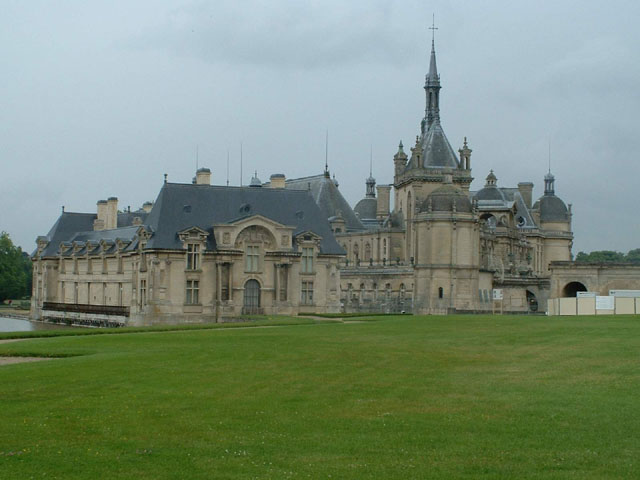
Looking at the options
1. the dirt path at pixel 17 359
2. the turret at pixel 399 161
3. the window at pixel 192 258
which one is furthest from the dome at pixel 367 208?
the dirt path at pixel 17 359

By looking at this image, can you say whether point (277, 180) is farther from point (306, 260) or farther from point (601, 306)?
point (601, 306)

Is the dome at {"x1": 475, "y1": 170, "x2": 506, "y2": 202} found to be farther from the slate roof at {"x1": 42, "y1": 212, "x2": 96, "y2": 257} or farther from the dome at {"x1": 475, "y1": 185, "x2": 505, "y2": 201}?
the slate roof at {"x1": 42, "y1": 212, "x2": 96, "y2": 257}

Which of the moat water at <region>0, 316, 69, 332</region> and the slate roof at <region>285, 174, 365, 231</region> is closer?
the moat water at <region>0, 316, 69, 332</region>

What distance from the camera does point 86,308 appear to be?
86.4 metres

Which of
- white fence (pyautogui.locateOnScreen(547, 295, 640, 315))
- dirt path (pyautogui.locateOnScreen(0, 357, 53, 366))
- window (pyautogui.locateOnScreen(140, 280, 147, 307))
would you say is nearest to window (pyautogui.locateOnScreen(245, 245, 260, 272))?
window (pyautogui.locateOnScreen(140, 280, 147, 307))

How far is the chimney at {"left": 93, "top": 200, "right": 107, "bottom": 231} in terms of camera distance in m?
106

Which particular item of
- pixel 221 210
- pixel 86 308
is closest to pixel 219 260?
pixel 221 210

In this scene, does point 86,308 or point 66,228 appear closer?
point 86,308

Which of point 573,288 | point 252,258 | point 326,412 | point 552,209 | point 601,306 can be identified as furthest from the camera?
point 552,209

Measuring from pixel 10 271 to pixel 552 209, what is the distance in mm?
74726

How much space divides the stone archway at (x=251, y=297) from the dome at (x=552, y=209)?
7193cm

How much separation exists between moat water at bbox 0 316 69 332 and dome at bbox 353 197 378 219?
172 ft

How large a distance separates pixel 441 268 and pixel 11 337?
186ft

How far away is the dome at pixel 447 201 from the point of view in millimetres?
99688
